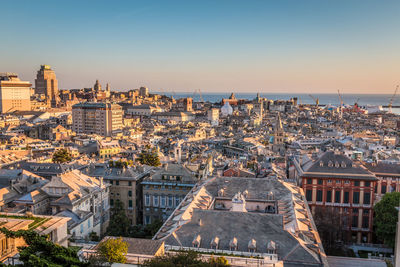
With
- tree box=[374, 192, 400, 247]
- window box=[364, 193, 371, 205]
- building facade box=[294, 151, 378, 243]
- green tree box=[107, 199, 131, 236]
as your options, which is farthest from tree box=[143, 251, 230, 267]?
window box=[364, 193, 371, 205]

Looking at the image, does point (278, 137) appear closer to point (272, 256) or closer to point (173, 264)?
point (272, 256)

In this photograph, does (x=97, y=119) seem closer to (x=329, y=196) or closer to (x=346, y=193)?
(x=329, y=196)

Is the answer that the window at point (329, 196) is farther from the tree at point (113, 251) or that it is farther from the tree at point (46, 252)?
the tree at point (46, 252)

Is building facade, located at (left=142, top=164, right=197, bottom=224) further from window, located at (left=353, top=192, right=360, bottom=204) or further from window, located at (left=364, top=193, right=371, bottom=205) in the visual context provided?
window, located at (left=364, top=193, right=371, bottom=205)

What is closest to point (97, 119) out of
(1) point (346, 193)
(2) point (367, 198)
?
(1) point (346, 193)

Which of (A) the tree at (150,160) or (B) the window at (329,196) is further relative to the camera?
(A) the tree at (150,160)

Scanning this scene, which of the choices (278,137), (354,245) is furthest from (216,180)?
(278,137)

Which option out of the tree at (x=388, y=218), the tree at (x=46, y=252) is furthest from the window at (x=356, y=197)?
the tree at (x=46, y=252)
